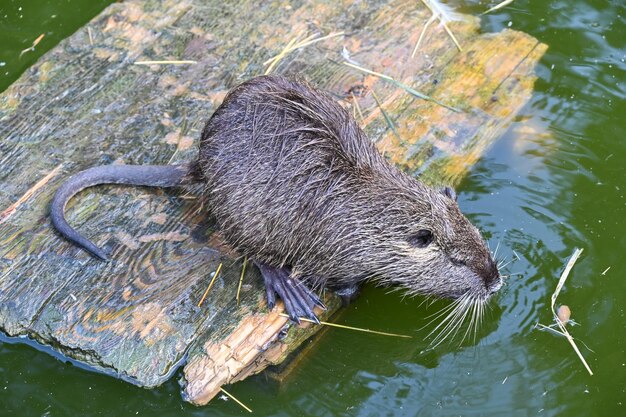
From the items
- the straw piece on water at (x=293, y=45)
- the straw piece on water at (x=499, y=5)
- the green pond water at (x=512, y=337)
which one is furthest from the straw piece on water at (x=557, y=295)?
the straw piece on water at (x=499, y=5)

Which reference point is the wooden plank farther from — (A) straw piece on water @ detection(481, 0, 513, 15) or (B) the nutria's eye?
(B) the nutria's eye

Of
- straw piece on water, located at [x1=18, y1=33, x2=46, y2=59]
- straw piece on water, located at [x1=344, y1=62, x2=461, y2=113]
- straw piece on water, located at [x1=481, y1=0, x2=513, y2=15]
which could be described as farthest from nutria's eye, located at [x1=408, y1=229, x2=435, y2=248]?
straw piece on water, located at [x1=18, y1=33, x2=46, y2=59]

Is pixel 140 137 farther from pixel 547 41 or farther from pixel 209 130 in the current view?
pixel 547 41

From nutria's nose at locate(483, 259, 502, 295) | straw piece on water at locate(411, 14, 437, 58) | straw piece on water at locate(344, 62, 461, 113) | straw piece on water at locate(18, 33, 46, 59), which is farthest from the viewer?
straw piece on water at locate(18, 33, 46, 59)

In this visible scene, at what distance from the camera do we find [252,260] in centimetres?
375

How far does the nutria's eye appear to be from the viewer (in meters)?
3.54

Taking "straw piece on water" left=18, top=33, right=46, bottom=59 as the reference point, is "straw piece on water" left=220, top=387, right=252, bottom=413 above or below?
below

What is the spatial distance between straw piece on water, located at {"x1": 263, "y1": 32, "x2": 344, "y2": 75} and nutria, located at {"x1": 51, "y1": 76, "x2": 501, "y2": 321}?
2.81ft

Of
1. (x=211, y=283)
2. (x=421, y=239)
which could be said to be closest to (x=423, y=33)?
(x=421, y=239)

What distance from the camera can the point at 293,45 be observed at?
469cm

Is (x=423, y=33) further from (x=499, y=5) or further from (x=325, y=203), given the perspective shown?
(x=325, y=203)

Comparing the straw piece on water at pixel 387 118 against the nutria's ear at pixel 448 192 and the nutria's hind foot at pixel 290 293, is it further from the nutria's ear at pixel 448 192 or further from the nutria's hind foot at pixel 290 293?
the nutria's hind foot at pixel 290 293

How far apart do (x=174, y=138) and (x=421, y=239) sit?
4.52 ft

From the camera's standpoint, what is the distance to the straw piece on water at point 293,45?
459cm
